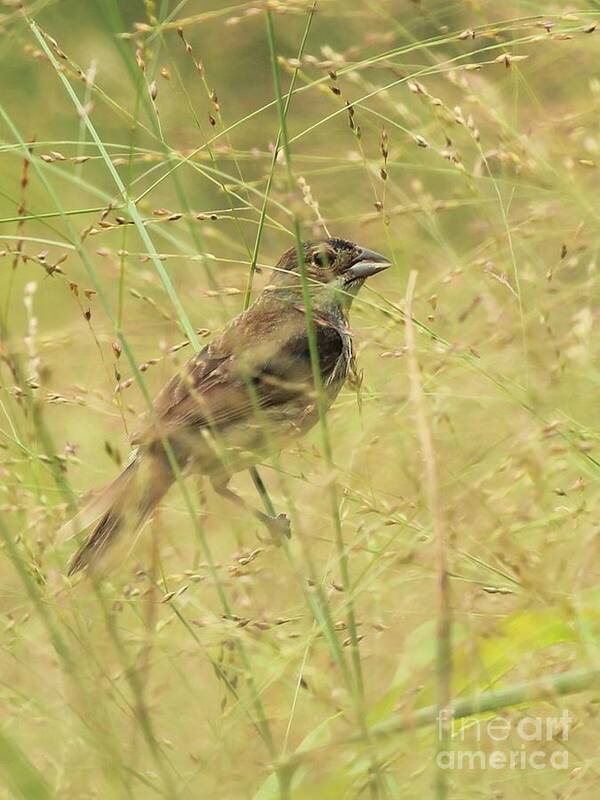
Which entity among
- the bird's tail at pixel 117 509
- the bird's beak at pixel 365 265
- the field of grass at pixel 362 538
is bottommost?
the bird's beak at pixel 365 265

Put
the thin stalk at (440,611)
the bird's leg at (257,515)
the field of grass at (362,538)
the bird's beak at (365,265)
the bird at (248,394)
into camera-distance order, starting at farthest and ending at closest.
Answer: the bird's beak at (365,265) < the bird at (248,394) < the bird's leg at (257,515) < the field of grass at (362,538) < the thin stalk at (440,611)

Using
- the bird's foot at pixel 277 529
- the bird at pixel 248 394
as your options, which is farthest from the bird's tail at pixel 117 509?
the bird's foot at pixel 277 529

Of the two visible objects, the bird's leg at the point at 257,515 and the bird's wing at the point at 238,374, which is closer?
the bird's leg at the point at 257,515

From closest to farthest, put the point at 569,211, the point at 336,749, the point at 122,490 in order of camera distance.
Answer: the point at 336,749 → the point at 569,211 → the point at 122,490

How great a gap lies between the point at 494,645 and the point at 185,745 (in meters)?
0.84

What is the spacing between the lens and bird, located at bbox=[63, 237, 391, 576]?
278cm

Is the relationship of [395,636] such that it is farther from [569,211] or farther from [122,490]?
[569,211]

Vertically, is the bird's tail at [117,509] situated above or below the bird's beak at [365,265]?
above

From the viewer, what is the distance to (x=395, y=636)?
9.86ft

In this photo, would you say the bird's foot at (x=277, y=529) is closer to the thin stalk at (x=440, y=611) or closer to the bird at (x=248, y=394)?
the bird at (x=248, y=394)

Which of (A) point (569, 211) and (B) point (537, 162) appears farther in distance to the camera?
(A) point (569, 211)

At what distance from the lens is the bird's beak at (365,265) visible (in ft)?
13.9

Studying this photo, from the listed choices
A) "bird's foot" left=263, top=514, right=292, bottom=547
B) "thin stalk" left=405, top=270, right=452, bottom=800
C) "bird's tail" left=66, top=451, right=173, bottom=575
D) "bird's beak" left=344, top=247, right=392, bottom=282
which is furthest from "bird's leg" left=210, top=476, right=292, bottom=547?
"bird's beak" left=344, top=247, right=392, bottom=282

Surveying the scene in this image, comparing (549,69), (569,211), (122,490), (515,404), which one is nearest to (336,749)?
Result: (515,404)
